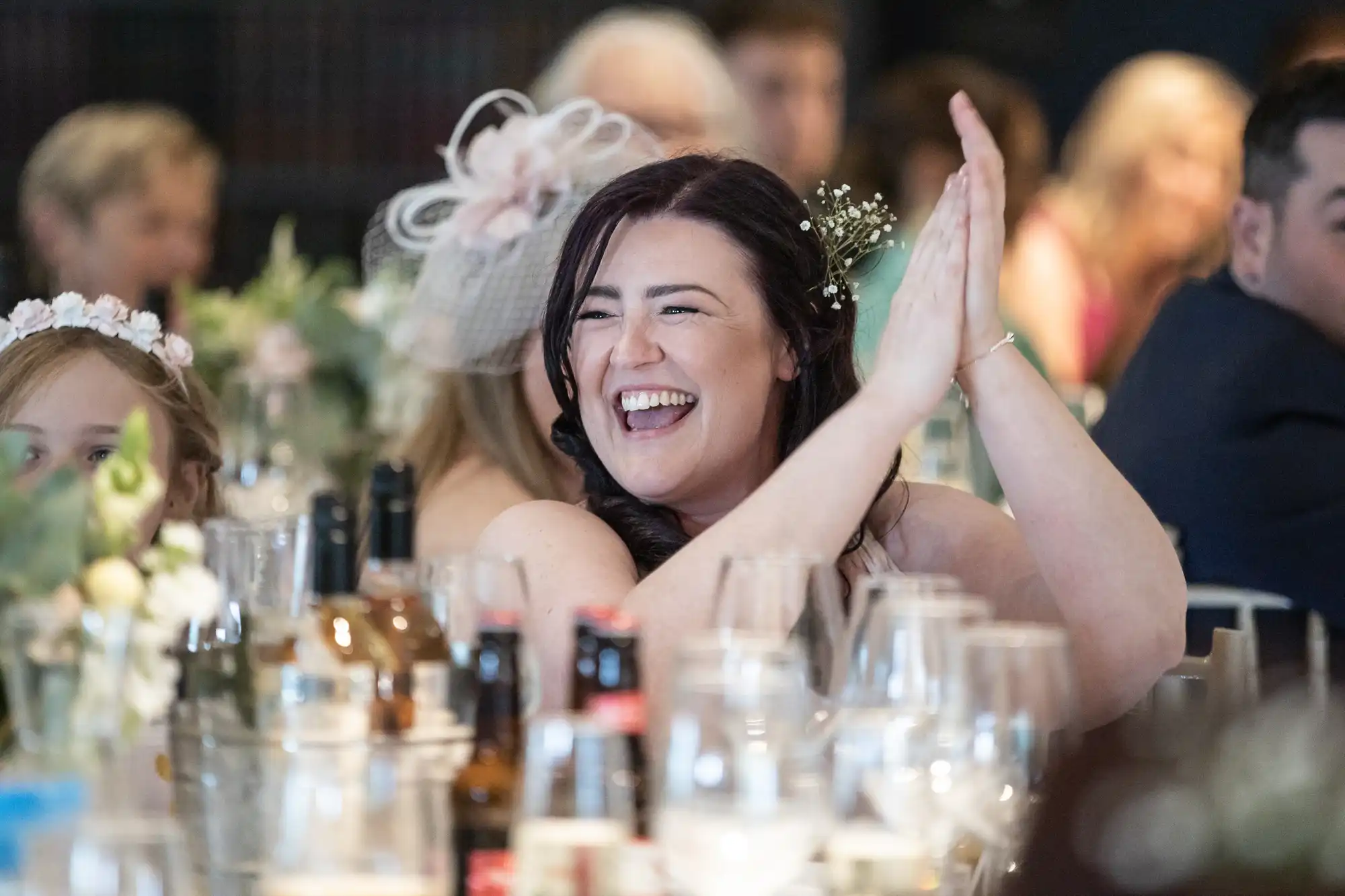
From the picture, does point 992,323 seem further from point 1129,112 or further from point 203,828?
point 1129,112

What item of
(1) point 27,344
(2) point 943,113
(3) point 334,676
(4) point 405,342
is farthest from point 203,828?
(2) point 943,113

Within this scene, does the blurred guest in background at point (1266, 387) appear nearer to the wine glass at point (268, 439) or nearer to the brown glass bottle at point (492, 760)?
the wine glass at point (268, 439)

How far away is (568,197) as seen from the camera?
258cm

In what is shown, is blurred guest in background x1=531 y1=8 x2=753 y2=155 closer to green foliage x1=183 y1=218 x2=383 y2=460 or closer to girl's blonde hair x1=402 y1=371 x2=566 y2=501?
green foliage x1=183 y1=218 x2=383 y2=460

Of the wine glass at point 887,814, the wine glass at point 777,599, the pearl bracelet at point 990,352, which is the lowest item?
the wine glass at point 887,814

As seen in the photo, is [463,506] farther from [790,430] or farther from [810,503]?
[810,503]

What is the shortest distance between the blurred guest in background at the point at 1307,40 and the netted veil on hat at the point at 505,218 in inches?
99.9

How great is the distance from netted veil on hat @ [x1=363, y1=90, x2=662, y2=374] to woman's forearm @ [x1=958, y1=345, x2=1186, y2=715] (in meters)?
0.82

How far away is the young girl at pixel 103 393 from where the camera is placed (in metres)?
2.01

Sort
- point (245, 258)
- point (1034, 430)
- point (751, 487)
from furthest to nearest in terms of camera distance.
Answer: point (245, 258)
point (751, 487)
point (1034, 430)

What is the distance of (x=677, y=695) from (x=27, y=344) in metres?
1.24

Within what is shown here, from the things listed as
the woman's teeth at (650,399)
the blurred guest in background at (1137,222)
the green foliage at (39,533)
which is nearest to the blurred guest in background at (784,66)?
the blurred guest in background at (1137,222)

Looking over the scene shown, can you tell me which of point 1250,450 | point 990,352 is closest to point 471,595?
point 990,352

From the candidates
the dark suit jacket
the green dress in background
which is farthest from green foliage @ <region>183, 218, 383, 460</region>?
the dark suit jacket
